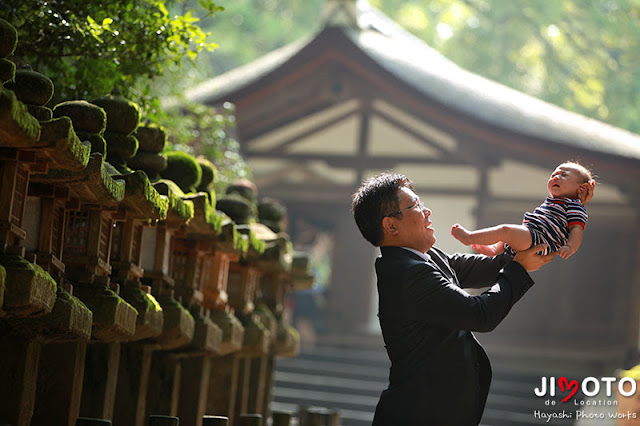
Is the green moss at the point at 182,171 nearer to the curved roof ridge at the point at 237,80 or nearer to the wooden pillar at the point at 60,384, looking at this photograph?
the wooden pillar at the point at 60,384

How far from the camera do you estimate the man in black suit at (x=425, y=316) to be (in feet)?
12.0

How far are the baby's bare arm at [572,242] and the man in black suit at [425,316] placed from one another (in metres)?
0.06

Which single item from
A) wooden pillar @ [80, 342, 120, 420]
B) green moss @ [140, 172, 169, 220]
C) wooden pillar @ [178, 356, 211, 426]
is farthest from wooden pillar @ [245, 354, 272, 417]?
green moss @ [140, 172, 169, 220]

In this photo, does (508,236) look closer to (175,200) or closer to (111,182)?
(111,182)

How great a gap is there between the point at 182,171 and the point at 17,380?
200 cm

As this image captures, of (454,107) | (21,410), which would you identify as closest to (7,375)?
(21,410)

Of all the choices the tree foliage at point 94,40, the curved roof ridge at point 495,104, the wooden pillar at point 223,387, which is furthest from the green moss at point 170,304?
the curved roof ridge at point 495,104

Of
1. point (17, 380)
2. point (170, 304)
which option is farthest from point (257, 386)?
point (17, 380)

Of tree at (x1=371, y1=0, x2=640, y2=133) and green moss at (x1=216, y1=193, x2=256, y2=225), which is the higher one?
tree at (x1=371, y1=0, x2=640, y2=133)

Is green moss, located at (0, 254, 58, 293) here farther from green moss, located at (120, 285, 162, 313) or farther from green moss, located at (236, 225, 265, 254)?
green moss, located at (236, 225, 265, 254)

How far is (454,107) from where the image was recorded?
1583 cm

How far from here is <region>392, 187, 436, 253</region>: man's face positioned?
3908mm

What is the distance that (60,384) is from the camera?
4801mm

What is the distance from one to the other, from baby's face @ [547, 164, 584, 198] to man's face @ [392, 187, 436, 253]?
1.61 ft
